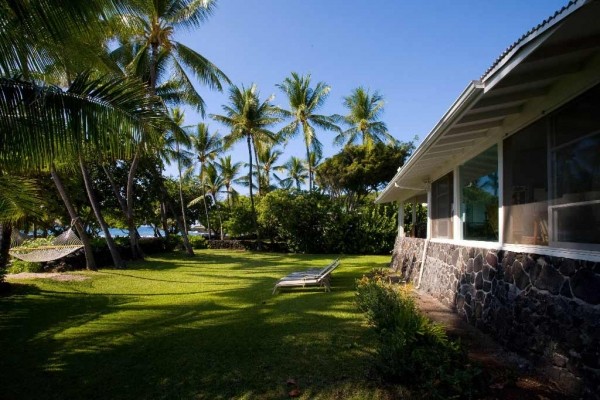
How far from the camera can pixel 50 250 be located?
1186 centimetres

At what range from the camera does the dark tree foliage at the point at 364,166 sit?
1177 inches

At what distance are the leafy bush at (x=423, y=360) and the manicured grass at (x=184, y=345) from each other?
0.26 meters

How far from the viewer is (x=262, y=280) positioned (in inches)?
469

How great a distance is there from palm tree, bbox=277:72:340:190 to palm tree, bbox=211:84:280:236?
1.93 m

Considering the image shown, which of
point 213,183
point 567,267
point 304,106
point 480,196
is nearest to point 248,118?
point 304,106

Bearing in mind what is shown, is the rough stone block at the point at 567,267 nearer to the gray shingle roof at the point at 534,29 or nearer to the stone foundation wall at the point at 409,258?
the gray shingle roof at the point at 534,29

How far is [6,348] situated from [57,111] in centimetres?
340

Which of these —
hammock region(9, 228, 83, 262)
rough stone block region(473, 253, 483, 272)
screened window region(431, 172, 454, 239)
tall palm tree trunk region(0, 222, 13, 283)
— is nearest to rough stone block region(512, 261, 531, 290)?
rough stone block region(473, 253, 483, 272)

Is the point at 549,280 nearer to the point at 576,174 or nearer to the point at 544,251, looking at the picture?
the point at 544,251

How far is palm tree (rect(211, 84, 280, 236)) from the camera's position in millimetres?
25812

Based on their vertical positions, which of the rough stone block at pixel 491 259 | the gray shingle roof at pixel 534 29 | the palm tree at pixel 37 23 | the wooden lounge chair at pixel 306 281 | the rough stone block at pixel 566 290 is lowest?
the wooden lounge chair at pixel 306 281

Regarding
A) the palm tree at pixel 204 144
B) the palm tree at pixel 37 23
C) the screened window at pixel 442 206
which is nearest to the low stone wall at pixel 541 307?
the screened window at pixel 442 206

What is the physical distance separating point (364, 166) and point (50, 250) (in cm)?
2238

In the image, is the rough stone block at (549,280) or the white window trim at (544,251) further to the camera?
the rough stone block at (549,280)
